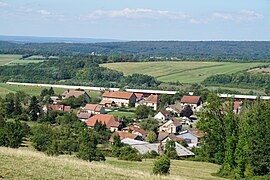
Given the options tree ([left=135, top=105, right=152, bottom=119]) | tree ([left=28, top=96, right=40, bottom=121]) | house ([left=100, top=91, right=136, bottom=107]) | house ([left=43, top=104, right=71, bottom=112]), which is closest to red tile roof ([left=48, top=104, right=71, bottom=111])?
house ([left=43, top=104, right=71, bottom=112])

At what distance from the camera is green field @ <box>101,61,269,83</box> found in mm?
112000

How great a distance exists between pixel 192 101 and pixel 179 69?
4829 centimetres

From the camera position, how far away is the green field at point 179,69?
112 metres

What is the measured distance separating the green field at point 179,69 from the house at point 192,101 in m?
29.3

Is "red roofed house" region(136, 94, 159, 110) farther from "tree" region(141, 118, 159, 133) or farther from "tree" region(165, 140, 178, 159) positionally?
"tree" region(165, 140, 178, 159)

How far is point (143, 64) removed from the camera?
131625 millimetres

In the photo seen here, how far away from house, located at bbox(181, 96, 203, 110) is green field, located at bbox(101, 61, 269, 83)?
29.3 metres

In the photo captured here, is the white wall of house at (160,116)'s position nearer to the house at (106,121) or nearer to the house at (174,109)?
the house at (174,109)

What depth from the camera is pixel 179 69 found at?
124 m

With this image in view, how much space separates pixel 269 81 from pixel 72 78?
149ft

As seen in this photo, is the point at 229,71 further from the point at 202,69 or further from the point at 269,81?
the point at 269,81

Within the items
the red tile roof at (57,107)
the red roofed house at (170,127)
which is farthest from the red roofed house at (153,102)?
the red roofed house at (170,127)

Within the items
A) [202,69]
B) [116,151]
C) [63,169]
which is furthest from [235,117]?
[202,69]

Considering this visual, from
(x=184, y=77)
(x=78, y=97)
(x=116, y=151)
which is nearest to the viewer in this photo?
(x=116, y=151)
